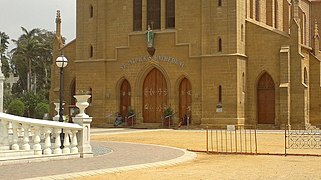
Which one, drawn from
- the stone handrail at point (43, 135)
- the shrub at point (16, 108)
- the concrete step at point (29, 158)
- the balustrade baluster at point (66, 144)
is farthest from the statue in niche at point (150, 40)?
the concrete step at point (29, 158)

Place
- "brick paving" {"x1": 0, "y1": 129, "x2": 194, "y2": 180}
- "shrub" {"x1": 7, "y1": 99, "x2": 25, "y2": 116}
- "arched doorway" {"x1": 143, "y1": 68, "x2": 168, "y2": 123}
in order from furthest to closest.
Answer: "shrub" {"x1": 7, "y1": 99, "x2": 25, "y2": 116}, "arched doorway" {"x1": 143, "y1": 68, "x2": 168, "y2": 123}, "brick paving" {"x1": 0, "y1": 129, "x2": 194, "y2": 180}

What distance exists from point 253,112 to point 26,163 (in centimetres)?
2822

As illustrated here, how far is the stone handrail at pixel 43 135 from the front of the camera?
56.5 ft

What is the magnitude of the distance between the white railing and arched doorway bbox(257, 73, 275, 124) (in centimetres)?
2674

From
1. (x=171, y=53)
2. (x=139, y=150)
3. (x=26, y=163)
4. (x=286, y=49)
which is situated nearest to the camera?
(x=26, y=163)

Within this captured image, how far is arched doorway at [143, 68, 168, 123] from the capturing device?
1784 inches

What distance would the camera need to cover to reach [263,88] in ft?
142

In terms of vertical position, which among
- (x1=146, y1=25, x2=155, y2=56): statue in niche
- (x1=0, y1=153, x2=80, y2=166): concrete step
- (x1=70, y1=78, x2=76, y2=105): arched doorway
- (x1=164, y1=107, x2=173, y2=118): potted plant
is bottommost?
(x1=0, y1=153, x2=80, y2=166): concrete step

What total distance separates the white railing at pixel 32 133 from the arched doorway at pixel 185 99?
2616 cm

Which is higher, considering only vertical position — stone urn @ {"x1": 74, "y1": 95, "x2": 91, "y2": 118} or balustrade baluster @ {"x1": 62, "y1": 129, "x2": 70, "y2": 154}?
stone urn @ {"x1": 74, "y1": 95, "x2": 91, "y2": 118}

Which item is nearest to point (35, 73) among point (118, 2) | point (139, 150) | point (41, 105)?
point (41, 105)

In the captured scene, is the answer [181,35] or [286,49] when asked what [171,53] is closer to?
[181,35]

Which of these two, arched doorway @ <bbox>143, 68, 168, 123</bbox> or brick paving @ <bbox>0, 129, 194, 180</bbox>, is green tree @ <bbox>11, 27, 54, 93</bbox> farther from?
brick paving @ <bbox>0, 129, 194, 180</bbox>

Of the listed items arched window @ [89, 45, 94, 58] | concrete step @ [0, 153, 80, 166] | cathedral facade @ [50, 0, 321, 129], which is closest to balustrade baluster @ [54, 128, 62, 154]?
concrete step @ [0, 153, 80, 166]
